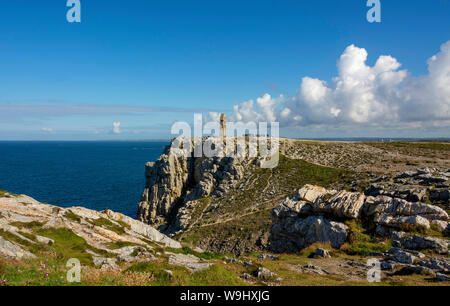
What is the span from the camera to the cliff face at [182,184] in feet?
206

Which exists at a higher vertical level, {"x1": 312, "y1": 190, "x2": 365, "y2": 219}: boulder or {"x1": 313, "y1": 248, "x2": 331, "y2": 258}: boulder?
{"x1": 312, "y1": 190, "x2": 365, "y2": 219}: boulder

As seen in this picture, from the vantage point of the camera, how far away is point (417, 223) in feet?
66.7

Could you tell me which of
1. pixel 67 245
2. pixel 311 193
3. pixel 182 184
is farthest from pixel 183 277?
pixel 182 184

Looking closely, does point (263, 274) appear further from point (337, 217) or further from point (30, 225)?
point (30, 225)

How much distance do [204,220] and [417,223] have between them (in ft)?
127

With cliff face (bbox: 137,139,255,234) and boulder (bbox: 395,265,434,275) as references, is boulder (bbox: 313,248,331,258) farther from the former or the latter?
cliff face (bbox: 137,139,255,234)

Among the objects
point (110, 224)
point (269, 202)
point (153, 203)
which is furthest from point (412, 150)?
point (110, 224)

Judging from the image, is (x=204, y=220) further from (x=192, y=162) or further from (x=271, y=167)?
(x=192, y=162)

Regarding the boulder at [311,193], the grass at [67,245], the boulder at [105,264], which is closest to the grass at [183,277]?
the boulder at [105,264]

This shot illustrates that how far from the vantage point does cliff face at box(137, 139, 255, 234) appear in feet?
206

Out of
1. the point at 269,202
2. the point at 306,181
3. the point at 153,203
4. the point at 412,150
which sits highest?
the point at 412,150

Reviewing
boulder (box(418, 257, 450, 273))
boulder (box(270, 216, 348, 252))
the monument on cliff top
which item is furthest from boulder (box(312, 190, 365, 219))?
the monument on cliff top

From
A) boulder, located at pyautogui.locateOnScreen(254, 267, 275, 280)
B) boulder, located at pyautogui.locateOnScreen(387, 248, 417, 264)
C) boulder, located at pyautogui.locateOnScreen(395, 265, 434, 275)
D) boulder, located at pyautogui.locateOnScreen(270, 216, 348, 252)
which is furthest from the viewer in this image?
boulder, located at pyautogui.locateOnScreen(270, 216, 348, 252)

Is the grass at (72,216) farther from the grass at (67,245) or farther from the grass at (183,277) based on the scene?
the grass at (183,277)
